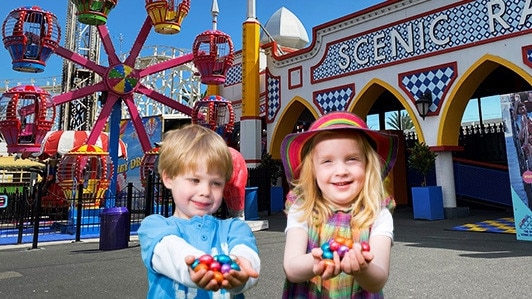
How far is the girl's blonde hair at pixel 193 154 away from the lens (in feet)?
4.96

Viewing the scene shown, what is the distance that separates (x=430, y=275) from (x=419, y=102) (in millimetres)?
6849

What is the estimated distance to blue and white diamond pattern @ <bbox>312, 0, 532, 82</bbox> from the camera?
364 inches

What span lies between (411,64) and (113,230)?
27.8 feet

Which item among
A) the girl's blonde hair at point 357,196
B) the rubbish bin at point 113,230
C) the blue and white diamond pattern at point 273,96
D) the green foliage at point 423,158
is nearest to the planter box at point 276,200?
the blue and white diamond pattern at point 273,96

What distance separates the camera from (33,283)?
14.8 feet

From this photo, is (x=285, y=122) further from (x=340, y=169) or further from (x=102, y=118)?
(x=340, y=169)

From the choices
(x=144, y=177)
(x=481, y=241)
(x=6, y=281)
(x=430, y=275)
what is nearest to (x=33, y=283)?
(x=6, y=281)

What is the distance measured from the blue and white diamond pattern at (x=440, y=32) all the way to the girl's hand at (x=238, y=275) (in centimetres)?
1009

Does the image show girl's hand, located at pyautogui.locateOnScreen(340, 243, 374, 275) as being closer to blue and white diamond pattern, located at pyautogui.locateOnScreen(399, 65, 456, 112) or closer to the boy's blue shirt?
the boy's blue shirt

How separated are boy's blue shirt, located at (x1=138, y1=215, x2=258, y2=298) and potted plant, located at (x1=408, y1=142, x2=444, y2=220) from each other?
9347 millimetres

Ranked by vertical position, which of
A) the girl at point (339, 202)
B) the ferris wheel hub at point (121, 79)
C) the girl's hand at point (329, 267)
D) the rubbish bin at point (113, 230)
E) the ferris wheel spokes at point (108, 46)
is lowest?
the rubbish bin at point (113, 230)

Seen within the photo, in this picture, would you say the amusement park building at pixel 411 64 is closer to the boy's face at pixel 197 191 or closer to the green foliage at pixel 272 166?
the green foliage at pixel 272 166

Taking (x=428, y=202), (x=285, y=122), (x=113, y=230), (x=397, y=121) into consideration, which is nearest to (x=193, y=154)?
(x=113, y=230)

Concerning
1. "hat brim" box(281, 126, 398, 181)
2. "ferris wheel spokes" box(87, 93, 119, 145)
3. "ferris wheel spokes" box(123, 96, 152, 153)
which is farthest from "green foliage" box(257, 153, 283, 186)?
"hat brim" box(281, 126, 398, 181)
